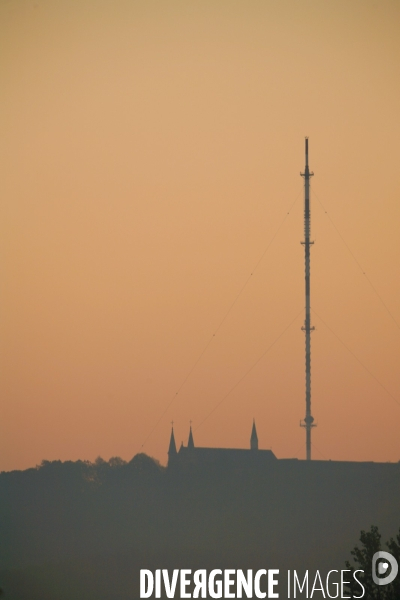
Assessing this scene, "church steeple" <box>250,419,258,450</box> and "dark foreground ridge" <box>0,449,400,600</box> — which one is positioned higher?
"church steeple" <box>250,419,258,450</box>

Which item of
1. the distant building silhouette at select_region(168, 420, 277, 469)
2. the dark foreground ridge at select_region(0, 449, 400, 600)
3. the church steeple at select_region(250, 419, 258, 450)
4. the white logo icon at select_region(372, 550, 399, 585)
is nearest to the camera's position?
the white logo icon at select_region(372, 550, 399, 585)

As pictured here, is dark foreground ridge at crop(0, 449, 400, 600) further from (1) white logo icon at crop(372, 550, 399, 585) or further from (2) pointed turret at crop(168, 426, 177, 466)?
(1) white logo icon at crop(372, 550, 399, 585)

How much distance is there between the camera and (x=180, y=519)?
167 meters

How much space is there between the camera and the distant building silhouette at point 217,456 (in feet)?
555

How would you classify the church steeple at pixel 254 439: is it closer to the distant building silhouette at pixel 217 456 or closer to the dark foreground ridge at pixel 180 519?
the distant building silhouette at pixel 217 456

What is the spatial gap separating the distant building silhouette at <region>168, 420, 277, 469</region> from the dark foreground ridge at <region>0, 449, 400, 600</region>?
19.8 inches

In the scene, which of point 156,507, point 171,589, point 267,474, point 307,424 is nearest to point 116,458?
point 156,507

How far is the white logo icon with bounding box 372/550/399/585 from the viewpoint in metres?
71.6

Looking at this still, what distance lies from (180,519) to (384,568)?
3821 inches

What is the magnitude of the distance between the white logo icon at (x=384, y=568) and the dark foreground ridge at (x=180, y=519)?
241 ft

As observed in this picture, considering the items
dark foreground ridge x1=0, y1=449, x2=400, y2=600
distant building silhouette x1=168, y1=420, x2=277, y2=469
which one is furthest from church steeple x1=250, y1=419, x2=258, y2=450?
dark foreground ridge x1=0, y1=449, x2=400, y2=600

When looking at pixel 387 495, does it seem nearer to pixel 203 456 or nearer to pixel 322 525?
pixel 322 525

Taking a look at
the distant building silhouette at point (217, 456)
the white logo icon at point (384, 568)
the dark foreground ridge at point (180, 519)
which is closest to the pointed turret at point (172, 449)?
the distant building silhouette at point (217, 456)

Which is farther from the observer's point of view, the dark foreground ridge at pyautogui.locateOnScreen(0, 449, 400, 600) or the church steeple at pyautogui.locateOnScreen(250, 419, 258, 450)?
the church steeple at pyautogui.locateOnScreen(250, 419, 258, 450)
